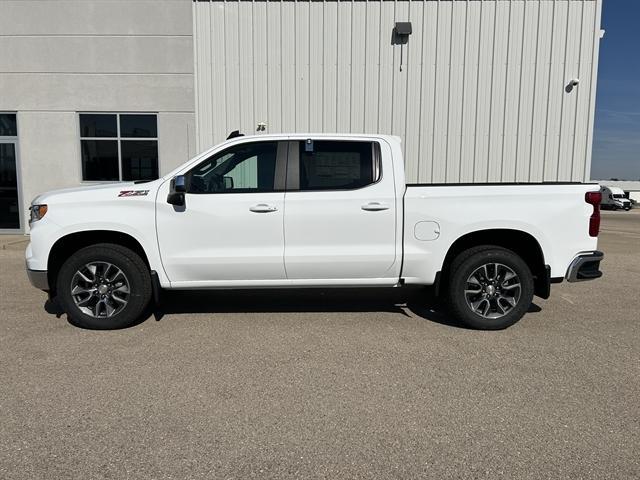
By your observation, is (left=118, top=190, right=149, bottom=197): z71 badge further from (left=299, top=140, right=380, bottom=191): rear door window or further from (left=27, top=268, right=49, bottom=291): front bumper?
(left=299, top=140, right=380, bottom=191): rear door window

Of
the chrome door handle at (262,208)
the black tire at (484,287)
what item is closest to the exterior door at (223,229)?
the chrome door handle at (262,208)

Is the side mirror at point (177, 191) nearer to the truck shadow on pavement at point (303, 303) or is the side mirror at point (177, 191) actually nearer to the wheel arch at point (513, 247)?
the truck shadow on pavement at point (303, 303)

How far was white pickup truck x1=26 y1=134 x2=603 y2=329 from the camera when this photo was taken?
4.88 metres

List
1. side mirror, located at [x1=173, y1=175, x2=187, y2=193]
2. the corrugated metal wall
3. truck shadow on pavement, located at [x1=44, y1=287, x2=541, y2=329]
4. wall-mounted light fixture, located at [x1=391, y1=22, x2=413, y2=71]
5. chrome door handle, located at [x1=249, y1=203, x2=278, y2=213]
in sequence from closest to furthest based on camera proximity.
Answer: side mirror, located at [x1=173, y1=175, x2=187, y2=193]
chrome door handle, located at [x1=249, y1=203, x2=278, y2=213]
truck shadow on pavement, located at [x1=44, y1=287, x2=541, y2=329]
wall-mounted light fixture, located at [x1=391, y1=22, x2=413, y2=71]
the corrugated metal wall

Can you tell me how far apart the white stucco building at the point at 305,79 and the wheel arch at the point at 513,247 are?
7043 millimetres

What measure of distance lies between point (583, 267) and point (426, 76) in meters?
8.03

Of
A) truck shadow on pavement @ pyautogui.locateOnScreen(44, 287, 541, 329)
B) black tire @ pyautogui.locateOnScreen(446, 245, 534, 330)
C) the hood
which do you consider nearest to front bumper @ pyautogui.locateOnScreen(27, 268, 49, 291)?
the hood

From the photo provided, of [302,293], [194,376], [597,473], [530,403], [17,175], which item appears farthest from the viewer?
[17,175]

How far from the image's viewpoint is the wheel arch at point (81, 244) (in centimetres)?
500

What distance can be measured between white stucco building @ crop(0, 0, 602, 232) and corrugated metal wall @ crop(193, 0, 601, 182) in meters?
0.03

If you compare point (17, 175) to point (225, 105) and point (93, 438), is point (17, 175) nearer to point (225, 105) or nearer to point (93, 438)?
point (225, 105)

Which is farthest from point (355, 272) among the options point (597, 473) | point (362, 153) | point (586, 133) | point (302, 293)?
point (586, 133)

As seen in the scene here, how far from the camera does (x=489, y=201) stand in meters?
4.94

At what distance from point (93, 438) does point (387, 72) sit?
10.7 metres
